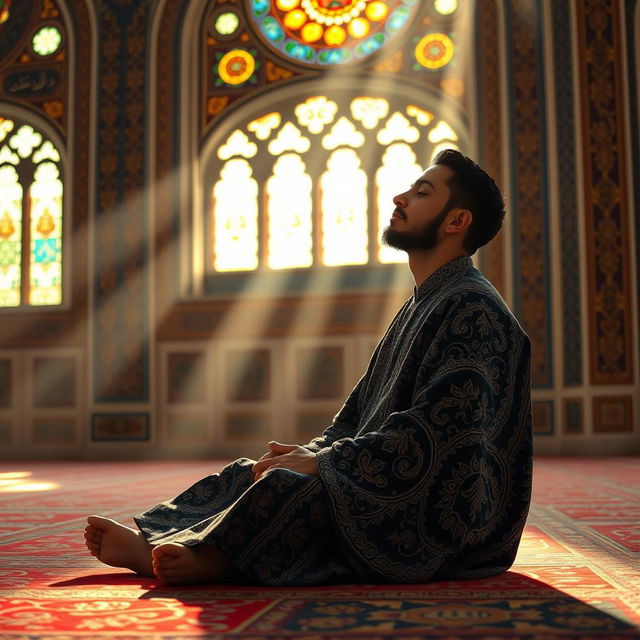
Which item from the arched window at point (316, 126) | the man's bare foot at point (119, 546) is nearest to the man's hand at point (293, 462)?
the man's bare foot at point (119, 546)

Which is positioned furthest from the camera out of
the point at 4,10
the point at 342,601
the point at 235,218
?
the point at 4,10

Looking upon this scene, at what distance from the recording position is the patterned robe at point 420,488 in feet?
7.32

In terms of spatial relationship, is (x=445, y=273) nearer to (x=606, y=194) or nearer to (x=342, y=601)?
(x=342, y=601)

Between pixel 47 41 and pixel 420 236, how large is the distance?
29.4ft

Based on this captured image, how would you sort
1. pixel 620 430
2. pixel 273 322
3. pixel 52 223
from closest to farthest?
pixel 620 430, pixel 273 322, pixel 52 223

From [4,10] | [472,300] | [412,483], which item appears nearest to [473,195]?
[472,300]

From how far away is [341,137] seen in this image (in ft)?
32.9

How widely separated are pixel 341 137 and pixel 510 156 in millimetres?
1829

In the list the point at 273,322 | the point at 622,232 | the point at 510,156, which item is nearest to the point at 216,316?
the point at 273,322

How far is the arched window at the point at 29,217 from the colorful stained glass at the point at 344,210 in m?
2.83

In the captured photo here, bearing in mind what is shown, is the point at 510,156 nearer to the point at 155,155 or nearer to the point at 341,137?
the point at 341,137

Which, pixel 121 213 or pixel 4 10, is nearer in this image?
pixel 121 213

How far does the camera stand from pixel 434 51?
9.84 metres

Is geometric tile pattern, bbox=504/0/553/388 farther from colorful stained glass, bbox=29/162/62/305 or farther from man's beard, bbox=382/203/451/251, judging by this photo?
man's beard, bbox=382/203/451/251
